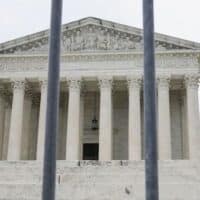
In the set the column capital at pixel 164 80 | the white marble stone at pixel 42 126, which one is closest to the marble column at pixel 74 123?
the white marble stone at pixel 42 126

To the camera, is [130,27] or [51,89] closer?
[51,89]

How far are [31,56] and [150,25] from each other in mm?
31978

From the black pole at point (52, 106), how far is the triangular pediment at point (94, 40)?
30.4 metres

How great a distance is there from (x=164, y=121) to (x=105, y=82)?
223 inches

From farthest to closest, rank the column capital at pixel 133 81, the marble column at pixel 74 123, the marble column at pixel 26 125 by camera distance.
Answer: the marble column at pixel 26 125
the column capital at pixel 133 81
the marble column at pixel 74 123

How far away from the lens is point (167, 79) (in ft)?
119

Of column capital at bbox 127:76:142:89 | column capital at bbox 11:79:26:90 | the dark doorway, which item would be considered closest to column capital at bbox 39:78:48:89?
column capital at bbox 11:79:26:90

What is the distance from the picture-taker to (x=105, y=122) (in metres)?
35.8

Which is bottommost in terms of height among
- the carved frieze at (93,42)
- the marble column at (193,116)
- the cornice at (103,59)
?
the marble column at (193,116)

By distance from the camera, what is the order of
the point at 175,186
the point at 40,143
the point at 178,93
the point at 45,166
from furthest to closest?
the point at 178,93, the point at 40,143, the point at 175,186, the point at 45,166

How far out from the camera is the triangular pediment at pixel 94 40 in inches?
1455

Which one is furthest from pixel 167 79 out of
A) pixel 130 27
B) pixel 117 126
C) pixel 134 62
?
pixel 117 126

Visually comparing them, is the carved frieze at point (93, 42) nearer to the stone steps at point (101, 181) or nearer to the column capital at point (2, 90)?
the column capital at point (2, 90)

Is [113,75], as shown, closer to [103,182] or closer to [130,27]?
[130,27]
